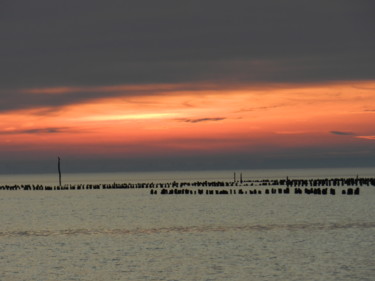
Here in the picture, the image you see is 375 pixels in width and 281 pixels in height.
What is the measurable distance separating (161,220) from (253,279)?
3167cm

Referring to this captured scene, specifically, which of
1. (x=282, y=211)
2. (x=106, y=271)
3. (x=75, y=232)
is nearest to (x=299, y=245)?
(x=106, y=271)

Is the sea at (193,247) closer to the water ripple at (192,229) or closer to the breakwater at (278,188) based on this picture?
the water ripple at (192,229)

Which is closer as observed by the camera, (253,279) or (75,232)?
(253,279)

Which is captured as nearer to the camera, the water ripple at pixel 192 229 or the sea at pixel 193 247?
the sea at pixel 193 247

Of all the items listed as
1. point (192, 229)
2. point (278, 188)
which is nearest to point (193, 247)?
point (192, 229)

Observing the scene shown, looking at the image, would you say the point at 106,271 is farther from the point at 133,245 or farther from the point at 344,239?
the point at 344,239

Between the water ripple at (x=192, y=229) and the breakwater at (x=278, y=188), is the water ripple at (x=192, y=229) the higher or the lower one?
the lower one

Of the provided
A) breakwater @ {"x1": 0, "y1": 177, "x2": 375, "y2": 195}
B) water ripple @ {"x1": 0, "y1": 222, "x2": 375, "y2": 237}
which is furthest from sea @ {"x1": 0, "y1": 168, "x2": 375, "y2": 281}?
breakwater @ {"x1": 0, "y1": 177, "x2": 375, "y2": 195}

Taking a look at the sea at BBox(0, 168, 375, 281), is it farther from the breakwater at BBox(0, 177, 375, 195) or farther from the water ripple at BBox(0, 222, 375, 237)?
the breakwater at BBox(0, 177, 375, 195)

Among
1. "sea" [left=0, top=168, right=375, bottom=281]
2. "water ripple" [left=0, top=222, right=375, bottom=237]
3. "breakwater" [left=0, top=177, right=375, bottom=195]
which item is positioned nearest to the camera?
"sea" [left=0, top=168, right=375, bottom=281]

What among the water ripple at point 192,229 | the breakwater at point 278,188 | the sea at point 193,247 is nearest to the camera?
the sea at point 193,247

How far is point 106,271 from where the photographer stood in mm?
30359

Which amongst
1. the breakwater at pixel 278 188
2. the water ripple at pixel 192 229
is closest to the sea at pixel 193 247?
the water ripple at pixel 192 229

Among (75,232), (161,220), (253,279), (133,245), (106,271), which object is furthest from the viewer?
(161,220)
